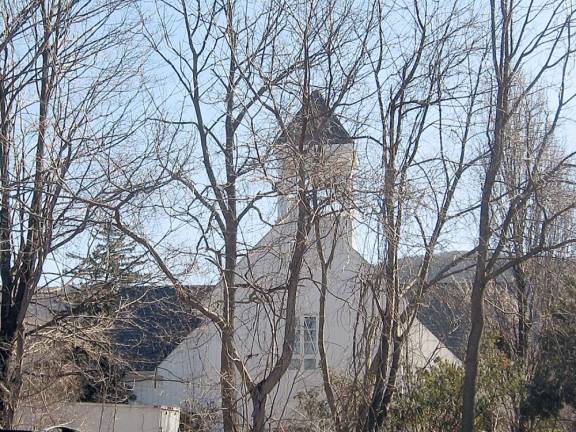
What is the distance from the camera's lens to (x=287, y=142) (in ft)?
34.1

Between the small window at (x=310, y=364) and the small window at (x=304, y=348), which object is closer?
the small window at (x=304, y=348)

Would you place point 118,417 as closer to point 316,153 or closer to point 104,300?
point 104,300

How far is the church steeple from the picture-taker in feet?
32.9

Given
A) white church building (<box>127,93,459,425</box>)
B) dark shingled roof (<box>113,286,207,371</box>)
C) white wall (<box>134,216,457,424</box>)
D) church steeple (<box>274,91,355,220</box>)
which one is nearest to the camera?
church steeple (<box>274,91,355,220</box>)

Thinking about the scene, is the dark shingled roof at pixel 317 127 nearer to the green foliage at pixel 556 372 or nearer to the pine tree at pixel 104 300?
the pine tree at pixel 104 300

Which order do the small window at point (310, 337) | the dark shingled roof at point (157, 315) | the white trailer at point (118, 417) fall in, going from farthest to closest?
the white trailer at point (118, 417)
the small window at point (310, 337)
the dark shingled roof at point (157, 315)

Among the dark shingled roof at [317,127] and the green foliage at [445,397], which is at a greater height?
the dark shingled roof at [317,127]

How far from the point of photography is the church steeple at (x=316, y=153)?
10031 mm

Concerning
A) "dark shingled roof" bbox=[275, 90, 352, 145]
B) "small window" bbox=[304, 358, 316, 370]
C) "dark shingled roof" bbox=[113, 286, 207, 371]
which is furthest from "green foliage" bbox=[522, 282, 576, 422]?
"dark shingled roof" bbox=[113, 286, 207, 371]

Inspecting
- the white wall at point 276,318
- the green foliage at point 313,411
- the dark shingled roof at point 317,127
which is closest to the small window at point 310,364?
the white wall at point 276,318

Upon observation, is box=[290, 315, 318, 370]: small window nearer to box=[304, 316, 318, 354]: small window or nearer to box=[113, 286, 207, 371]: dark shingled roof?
box=[304, 316, 318, 354]: small window

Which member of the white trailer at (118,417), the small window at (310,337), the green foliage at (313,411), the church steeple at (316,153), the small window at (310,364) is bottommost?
the white trailer at (118,417)

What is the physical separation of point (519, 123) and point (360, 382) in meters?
4.69

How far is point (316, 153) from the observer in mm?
10531
